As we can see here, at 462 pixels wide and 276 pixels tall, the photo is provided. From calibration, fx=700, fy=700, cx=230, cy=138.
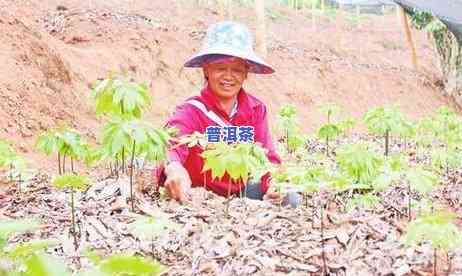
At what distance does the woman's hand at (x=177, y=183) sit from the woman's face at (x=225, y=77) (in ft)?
1.63

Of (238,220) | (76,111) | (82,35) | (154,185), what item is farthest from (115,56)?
(238,220)

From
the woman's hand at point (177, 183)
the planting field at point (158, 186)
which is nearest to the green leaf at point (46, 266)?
the planting field at point (158, 186)

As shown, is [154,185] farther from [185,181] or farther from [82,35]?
[82,35]

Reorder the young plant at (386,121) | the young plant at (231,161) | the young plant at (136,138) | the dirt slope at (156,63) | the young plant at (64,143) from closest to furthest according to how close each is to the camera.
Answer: the young plant at (231,161), the young plant at (136,138), the young plant at (64,143), the dirt slope at (156,63), the young plant at (386,121)

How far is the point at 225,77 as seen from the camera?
341cm

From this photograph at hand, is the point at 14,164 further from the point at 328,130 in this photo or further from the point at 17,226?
the point at 328,130

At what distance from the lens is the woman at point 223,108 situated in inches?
132

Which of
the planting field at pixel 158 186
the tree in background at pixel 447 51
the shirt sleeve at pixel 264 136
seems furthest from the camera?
the tree in background at pixel 447 51

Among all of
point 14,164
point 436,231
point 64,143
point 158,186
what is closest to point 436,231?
point 436,231

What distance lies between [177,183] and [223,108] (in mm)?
565

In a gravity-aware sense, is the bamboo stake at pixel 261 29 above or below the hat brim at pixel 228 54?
above

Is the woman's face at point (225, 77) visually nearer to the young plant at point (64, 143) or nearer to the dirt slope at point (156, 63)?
the young plant at point (64, 143)

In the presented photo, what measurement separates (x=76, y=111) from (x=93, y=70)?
265 centimetres

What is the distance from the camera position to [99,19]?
13.4 metres
